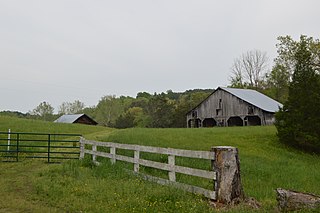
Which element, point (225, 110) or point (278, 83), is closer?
point (225, 110)

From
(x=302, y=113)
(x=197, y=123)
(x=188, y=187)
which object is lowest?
(x=188, y=187)

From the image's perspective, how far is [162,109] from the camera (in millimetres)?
65812

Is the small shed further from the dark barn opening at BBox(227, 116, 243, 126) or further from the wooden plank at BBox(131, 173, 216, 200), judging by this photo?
the wooden plank at BBox(131, 173, 216, 200)

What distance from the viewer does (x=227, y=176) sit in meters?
6.36

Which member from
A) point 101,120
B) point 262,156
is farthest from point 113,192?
point 101,120

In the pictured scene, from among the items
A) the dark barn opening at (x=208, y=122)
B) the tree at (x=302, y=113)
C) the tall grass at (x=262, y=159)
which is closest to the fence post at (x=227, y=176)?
the tall grass at (x=262, y=159)

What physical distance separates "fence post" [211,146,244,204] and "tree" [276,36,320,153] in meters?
17.1

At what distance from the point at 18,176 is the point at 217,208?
7948 mm

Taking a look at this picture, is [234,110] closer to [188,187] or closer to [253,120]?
[253,120]

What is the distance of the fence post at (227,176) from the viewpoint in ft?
20.7

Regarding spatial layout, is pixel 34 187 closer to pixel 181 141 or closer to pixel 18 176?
pixel 18 176

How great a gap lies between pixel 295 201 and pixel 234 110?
42.3m

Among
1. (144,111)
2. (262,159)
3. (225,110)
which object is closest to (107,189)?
(262,159)

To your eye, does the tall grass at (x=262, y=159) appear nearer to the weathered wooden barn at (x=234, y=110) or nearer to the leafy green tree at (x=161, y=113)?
the weathered wooden barn at (x=234, y=110)
